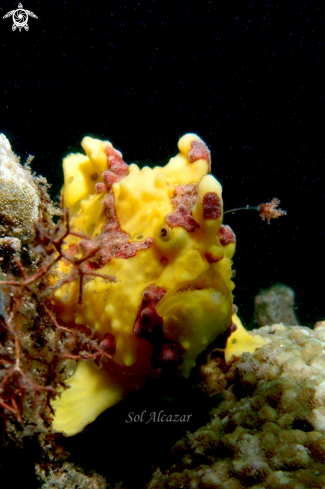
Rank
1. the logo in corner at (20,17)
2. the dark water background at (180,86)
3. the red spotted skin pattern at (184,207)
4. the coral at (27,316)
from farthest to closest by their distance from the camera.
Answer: the dark water background at (180,86)
the logo in corner at (20,17)
the red spotted skin pattern at (184,207)
the coral at (27,316)

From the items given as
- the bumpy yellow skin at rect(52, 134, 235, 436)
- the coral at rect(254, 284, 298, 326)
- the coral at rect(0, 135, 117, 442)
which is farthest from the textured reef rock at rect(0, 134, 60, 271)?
the coral at rect(254, 284, 298, 326)

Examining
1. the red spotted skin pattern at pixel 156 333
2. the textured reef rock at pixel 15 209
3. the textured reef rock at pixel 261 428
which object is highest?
the textured reef rock at pixel 15 209

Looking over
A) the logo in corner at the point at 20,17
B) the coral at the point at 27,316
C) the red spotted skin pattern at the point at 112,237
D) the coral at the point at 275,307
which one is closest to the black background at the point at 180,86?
the logo in corner at the point at 20,17

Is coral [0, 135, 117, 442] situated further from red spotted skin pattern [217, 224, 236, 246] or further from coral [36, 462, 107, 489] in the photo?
red spotted skin pattern [217, 224, 236, 246]

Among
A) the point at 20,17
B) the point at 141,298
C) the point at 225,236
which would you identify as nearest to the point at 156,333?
the point at 141,298

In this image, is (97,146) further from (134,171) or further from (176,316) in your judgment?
(176,316)

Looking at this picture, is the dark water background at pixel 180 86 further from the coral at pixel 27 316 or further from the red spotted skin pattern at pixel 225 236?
→ the coral at pixel 27 316
